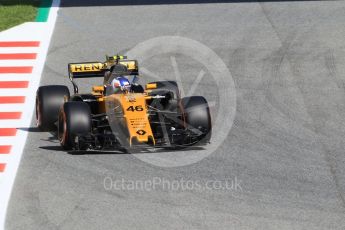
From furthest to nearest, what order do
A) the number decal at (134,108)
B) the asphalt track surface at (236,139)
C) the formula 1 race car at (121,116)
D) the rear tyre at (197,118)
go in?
1. the rear tyre at (197,118)
2. the number decal at (134,108)
3. the formula 1 race car at (121,116)
4. the asphalt track surface at (236,139)

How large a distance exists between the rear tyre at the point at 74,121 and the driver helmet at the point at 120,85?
96 cm

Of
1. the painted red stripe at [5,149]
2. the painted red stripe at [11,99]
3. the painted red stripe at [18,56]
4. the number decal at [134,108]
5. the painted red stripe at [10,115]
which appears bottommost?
the painted red stripe at [5,149]

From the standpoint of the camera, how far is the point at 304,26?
79.2ft

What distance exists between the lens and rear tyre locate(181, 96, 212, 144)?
15406mm

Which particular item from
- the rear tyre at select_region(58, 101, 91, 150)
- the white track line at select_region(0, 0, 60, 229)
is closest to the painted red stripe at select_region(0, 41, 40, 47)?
the white track line at select_region(0, 0, 60, 229)

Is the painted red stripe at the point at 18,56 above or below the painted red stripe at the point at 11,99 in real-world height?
above

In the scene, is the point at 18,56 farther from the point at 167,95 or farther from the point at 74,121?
the point at 74,121

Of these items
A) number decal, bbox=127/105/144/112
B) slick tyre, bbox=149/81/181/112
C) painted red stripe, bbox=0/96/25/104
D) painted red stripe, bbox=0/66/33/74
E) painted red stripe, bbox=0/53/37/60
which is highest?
painted red stripe, bbox=0/53/37/60

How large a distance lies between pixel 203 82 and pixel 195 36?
3619 millimetres

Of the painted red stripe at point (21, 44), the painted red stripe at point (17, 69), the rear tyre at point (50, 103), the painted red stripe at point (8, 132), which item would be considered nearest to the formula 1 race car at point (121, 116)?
the rear tyre at point (50, 103)

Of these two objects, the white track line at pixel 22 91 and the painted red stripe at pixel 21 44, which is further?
the painted red stripe at pixel 21 44

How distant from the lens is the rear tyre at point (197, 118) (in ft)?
50.5

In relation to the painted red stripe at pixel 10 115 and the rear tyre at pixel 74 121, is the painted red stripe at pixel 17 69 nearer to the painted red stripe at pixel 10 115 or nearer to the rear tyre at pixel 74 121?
the painted red stripe at pixel 10 115

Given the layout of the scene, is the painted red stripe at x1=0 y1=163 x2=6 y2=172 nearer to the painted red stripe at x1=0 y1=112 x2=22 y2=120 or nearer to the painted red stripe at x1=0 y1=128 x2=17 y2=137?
the painted red stripe at x1=0 y1=128 x2=17 y2=137
